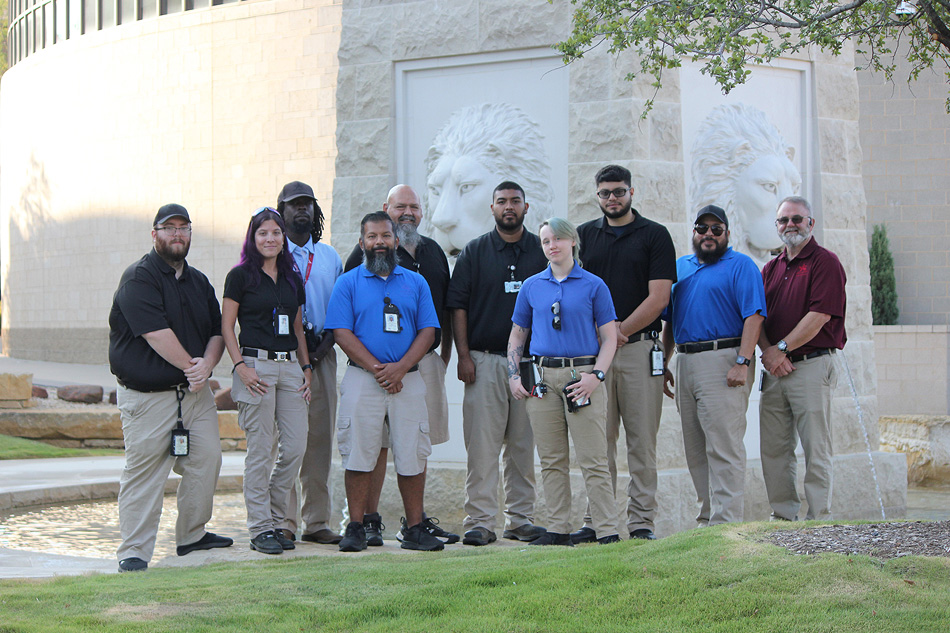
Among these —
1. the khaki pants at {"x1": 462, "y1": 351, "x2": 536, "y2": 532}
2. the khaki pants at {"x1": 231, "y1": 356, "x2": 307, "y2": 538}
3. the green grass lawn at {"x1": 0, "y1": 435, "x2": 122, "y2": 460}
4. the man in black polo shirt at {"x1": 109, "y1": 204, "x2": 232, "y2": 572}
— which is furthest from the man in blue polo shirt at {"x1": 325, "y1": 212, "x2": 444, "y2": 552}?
the green grass lawn at {"x1": 0, "y1": 435, "x2": 122, "y2": 460}

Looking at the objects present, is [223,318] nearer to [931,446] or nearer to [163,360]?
[163,360]

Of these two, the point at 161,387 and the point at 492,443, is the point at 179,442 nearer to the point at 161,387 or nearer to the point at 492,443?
the point at 161,387

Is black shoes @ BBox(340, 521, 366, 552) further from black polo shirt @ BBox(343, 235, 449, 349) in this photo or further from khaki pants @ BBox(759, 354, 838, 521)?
khaki pants @ BBox(759, 354, 838, 521)

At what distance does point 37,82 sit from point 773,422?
87.7 ft

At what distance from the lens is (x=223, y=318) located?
5910mm

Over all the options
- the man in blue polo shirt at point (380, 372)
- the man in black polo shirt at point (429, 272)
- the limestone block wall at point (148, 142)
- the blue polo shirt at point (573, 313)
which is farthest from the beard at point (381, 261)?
the limestone block wall at point (148, 142)

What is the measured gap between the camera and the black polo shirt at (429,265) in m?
6.47

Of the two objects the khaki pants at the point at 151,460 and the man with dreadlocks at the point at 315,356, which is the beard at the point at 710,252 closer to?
the man with dreadlocks at the point at 315,356

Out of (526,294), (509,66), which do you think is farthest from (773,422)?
(509,66)

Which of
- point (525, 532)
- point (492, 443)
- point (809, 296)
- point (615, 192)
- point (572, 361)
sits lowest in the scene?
point (525, 532)

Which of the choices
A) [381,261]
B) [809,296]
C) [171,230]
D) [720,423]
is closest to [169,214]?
[171,230]

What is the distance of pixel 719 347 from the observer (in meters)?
6.21

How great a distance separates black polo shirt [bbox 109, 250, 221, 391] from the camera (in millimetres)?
5613

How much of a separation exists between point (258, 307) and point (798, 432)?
3252mm
